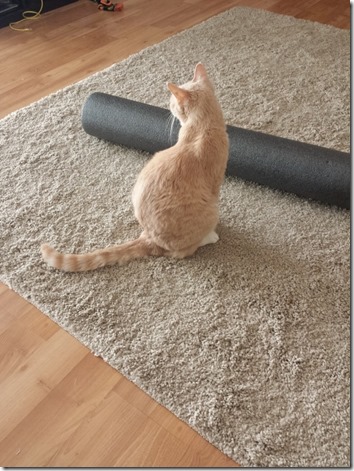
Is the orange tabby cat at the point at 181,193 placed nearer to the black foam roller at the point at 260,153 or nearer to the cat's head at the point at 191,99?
the cat's head at the point at 191,99

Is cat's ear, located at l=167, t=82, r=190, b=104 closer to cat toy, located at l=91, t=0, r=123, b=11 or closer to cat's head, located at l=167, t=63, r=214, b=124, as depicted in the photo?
cat's head, located at l=167, t=63, r=214, b=124

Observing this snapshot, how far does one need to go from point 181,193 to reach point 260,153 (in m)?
0.48

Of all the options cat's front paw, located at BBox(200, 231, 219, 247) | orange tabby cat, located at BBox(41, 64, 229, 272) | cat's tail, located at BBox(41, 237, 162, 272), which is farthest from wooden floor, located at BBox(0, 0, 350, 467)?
cat's front paw, located at BBox(200, 231, 219, 247)

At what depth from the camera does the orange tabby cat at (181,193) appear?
1.38 m

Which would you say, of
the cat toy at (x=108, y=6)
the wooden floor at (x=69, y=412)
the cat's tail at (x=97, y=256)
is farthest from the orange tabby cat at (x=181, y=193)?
the cat toy at (x=108, y=6)

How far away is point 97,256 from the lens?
1434 mm

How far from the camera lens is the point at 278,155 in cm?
167

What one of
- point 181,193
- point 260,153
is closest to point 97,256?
point 181,193

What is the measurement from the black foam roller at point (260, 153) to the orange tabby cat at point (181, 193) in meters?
0.27

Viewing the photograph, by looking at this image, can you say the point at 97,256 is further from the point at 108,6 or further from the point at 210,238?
the point at 108,6

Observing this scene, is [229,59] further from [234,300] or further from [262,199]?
[234,300]

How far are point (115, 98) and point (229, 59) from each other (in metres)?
1.04

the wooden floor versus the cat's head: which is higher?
the cat's head

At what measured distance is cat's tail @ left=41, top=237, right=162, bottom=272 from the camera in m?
1.43
